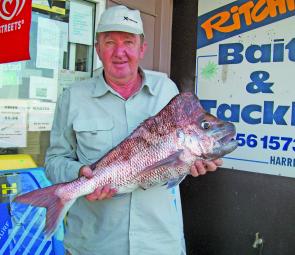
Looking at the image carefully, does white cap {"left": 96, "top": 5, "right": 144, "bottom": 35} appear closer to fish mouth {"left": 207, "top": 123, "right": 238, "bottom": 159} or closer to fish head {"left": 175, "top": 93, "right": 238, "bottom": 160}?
fish head {"left": 175, "top": 93, "right": 238, "bottom": 160}

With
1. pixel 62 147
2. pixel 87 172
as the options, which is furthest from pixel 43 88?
pixel 87 172

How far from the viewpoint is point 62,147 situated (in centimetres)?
256

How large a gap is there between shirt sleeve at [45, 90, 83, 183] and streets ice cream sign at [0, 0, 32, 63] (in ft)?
1.92

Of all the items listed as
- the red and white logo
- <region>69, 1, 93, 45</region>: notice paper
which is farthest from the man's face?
<region>69, 1, 93, 45</region>: notice paper

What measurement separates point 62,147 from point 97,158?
24cm

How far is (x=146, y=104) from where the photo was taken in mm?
2551

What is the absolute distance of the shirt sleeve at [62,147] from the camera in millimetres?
2467

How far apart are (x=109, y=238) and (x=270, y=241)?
2093mm

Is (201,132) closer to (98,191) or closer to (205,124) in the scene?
(205,124)

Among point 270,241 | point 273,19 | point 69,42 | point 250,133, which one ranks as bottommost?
point 270,241

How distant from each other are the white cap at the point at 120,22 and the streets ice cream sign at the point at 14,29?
0.74m

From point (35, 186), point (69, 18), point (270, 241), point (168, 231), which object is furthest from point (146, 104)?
point (270, 241)

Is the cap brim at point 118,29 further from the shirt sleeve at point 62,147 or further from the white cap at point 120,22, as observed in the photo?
the shirt sleeve at point 62,147

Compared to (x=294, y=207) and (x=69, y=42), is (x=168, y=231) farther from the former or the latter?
(x=69, y=42)
